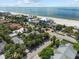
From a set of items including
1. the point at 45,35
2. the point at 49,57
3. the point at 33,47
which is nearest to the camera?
the point at 49,57

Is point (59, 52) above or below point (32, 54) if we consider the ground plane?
above

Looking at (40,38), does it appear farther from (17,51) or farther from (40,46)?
(17,51)

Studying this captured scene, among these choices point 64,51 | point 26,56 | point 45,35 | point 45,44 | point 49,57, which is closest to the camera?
point 49,57

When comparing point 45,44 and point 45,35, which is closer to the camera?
point 45,44

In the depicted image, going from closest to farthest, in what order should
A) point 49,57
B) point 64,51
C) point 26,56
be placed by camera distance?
point 49,57 < point 64,51 < point 26,56

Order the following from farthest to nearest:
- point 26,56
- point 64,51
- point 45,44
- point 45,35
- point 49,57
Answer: point 45,35
point 45,44
point 26,56
point 64,51
point 49,57

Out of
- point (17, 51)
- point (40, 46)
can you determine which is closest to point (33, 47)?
point (40, 46)

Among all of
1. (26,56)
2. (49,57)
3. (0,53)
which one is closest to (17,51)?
(26,56)

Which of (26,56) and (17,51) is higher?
(17,51)

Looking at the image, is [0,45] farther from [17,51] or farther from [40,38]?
[40,38]
